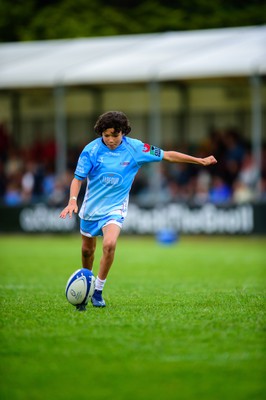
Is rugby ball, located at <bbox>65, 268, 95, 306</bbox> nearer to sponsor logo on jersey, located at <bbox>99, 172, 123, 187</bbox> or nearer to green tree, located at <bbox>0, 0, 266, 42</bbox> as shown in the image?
sponsor logo on jersey, located at <bbox>99, 172, 123, 187</bbox>

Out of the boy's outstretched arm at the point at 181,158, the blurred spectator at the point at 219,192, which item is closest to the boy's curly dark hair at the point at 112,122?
the boy's outstretched arm at the point at 181,158

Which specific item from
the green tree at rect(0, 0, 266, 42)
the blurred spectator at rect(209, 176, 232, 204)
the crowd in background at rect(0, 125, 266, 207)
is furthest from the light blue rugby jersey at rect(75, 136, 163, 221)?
the green tree at rect(0, 0, 266, 42)

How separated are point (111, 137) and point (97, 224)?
0.89 meters

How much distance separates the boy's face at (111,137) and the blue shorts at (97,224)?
0.73 metres

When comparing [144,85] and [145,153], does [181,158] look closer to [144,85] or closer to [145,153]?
[145,153]

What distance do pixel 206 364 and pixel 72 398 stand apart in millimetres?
1141

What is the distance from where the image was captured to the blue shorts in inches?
340

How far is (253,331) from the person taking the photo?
6.90 metres

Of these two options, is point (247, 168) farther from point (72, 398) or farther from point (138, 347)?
point (72, 398)

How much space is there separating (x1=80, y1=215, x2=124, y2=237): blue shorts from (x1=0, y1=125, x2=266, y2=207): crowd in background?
13.5 metres

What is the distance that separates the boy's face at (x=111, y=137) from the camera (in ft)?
28.0

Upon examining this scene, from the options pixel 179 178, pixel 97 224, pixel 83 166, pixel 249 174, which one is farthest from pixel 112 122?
pixel 179 178

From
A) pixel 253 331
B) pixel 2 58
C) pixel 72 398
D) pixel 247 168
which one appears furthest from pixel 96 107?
pixel 72 398

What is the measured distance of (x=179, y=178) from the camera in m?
25.0
